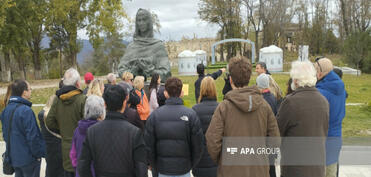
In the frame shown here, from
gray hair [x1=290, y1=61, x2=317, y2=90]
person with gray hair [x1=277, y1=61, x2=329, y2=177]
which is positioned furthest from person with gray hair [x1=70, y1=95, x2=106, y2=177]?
gray hair [x1=290, y1=61, x2=317, y2=90]

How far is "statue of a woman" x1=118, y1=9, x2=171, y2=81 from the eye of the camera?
9469mm

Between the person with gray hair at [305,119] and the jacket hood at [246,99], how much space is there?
0.50 meters

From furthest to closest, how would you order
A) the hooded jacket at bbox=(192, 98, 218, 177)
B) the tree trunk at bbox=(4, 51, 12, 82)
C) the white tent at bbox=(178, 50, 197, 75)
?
the white tent at bbox=(178, 50, 197, 75), the tree trunk at bbox=(4, 51, 12, 82), the hooded jacket at bbox=(192, 98, 218, 177)

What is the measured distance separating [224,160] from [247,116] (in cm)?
49

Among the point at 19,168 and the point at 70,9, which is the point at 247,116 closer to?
the point at 19,168

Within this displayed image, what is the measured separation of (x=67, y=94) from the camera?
357 centimetres

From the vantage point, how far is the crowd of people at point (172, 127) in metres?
2.77

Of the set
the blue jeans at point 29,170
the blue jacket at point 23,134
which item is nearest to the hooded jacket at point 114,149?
the blue jacket at point 23,134

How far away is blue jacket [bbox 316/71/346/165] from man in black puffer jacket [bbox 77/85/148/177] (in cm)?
208

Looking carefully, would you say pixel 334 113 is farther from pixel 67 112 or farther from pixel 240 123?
pixel 67 112

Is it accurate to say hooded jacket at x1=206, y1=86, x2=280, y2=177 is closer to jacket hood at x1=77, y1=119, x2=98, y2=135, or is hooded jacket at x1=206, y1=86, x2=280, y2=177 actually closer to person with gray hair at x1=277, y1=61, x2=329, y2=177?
person with gray hair at x1=277, y1=61, x2=329, y2=177

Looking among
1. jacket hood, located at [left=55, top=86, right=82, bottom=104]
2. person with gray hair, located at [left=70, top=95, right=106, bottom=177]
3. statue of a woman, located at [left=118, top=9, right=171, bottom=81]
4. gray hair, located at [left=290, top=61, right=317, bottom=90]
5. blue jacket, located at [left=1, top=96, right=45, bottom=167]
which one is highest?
statue of a woman, located at [left=118, top=9, right=171, bottom=81]

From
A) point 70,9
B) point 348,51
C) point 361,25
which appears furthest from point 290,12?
point 70,9

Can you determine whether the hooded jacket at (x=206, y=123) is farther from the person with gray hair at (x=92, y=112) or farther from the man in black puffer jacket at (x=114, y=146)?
the person with gray hair at (x=92, y=112)
